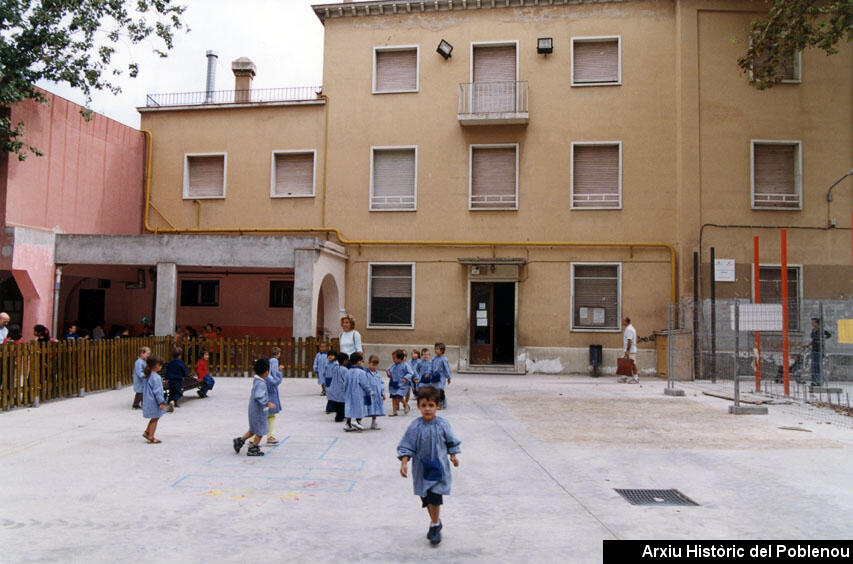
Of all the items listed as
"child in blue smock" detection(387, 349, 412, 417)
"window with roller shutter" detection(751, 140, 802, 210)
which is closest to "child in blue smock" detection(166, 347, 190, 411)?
"child in blue smock" detection(387, 349, 412, 417)

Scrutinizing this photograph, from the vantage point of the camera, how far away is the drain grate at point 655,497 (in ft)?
19.9

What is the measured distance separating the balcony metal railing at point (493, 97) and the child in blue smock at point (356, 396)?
12.0m

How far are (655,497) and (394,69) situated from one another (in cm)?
1750

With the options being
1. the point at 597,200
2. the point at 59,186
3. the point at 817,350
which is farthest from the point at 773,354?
the point at 59,186

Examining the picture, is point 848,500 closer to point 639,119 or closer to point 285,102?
point 639,119

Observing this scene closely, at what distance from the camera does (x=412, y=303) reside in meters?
20.0

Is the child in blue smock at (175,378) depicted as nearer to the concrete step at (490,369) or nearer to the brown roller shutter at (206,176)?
the concrete step at (490,369)

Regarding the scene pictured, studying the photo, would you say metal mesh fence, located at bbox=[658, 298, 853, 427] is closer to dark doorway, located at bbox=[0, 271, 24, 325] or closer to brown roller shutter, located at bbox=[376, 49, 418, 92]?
brown roller shutter, located at bbox=[376, 49, 418, 92]

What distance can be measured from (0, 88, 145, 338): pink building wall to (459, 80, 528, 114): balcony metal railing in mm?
11104

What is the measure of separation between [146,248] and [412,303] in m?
7.88

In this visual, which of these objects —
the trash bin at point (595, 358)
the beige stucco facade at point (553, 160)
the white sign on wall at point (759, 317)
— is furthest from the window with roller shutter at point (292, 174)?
the white sign on wall at point (759, 317)

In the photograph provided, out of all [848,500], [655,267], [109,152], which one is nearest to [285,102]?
[109,152]

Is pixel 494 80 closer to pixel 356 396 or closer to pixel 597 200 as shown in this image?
pixel 597 200

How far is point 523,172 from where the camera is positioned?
1978 cm
